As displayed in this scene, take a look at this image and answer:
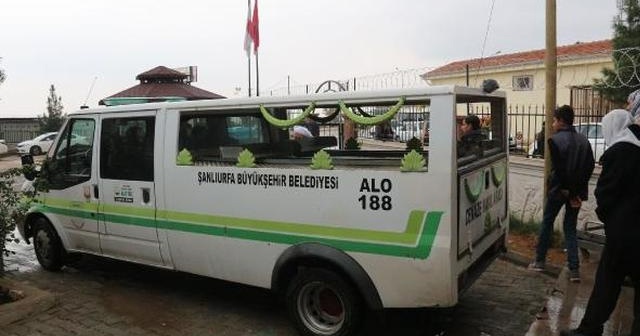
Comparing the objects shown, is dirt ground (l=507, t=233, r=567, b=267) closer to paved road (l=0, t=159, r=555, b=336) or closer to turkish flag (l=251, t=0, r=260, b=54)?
paved road (l=0, t=159, r=555, b=336)

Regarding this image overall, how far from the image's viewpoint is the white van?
12.7 feet

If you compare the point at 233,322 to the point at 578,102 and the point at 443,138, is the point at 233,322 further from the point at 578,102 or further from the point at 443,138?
the point at 578,102

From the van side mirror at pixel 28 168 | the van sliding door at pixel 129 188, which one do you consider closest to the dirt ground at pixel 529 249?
the van sliding door at pixel 129 188

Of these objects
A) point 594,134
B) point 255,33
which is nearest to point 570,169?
point 594,134

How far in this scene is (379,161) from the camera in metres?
4.39

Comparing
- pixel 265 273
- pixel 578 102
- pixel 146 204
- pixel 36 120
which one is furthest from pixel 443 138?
pixel 36 120

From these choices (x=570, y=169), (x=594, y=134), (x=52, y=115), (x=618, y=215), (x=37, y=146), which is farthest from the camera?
(x=52, y=115)

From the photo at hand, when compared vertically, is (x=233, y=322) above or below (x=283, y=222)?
below

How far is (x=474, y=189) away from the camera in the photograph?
4.25 metres

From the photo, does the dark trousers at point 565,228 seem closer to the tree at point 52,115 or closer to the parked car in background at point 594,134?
the parked car in background at point 594,134

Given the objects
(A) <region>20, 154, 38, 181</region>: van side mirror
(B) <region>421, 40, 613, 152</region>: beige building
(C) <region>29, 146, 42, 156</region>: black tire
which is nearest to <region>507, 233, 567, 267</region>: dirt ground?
(A) <region>20, 154, 38, 181</region>: van side mirror

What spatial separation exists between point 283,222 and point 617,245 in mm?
2287

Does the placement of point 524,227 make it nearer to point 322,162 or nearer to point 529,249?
point 529,249

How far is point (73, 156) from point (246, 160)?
2.49 meters
